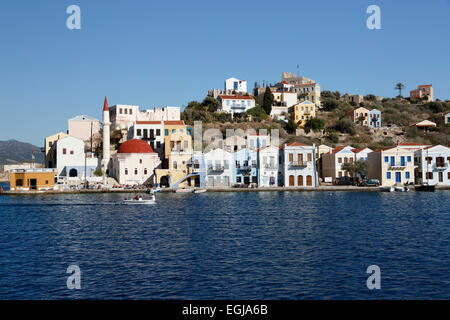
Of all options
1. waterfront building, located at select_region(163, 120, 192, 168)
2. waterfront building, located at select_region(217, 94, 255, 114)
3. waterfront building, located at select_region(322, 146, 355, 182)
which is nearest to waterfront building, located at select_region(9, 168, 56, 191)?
waterfront building, located at select_region(163, 120, 192, 168)

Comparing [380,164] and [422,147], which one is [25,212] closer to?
[380,164]

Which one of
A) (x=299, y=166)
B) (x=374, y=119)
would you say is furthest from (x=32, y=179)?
(x=374, y=119)

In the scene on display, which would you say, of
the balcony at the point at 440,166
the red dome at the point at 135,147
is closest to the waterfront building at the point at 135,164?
the red dome at the point at 135,147

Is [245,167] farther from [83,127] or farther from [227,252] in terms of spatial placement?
[227,252]

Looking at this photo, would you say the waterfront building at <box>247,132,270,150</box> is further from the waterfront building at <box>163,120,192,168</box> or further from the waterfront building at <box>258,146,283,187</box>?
the waterfront building at <box>163,120,192,168</box>

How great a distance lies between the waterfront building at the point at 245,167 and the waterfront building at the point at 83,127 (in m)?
32.3

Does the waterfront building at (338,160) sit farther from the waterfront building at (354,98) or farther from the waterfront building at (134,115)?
the waterfront building at (354,98)

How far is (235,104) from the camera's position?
100312 millimetres

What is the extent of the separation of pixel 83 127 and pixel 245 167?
1416 inches

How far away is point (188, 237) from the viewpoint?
26453 millimetres

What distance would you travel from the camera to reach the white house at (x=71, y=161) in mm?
69250

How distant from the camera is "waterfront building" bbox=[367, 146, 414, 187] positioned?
63531 millimetres

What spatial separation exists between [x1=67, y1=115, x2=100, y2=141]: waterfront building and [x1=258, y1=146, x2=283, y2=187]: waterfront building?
35.4 m
